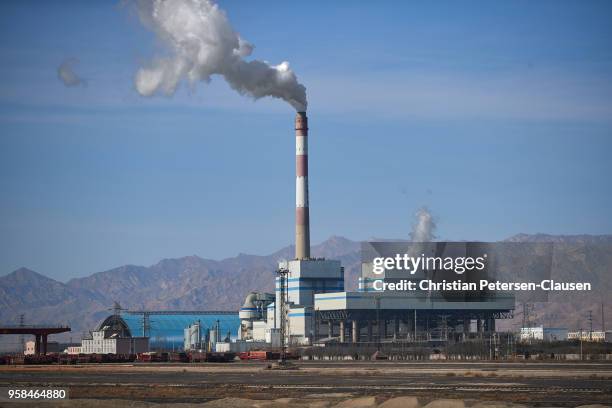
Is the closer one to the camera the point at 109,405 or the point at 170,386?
the point at 109,405

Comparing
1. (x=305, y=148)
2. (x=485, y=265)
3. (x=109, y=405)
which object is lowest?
(x=109, y=405)

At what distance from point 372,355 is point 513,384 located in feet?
293

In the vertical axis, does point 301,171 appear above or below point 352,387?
above

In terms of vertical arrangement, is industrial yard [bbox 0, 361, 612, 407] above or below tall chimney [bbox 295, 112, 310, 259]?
below

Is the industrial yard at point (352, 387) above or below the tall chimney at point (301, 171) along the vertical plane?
below

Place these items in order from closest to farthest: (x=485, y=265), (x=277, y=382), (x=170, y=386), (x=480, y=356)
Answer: (x=170, y=386)
(x=277, y=382)
(x=480, y=356)
(x=485, y=265)

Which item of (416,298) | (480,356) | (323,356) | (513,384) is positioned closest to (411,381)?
(513,384)

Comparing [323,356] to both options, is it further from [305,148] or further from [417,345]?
[305,148]

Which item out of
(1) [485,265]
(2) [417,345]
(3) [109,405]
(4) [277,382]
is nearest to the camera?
(3) [109,405]

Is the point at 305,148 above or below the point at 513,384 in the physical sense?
above

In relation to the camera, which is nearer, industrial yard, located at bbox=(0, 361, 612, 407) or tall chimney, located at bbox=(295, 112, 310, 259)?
industrial yard, located at bbox=(0, 361, 612, 407)

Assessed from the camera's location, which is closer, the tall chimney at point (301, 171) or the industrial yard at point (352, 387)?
the industrial yard at point (352, 387)

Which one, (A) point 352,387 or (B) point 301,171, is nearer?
(A) point 352,387

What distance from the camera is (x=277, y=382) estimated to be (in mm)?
84750
